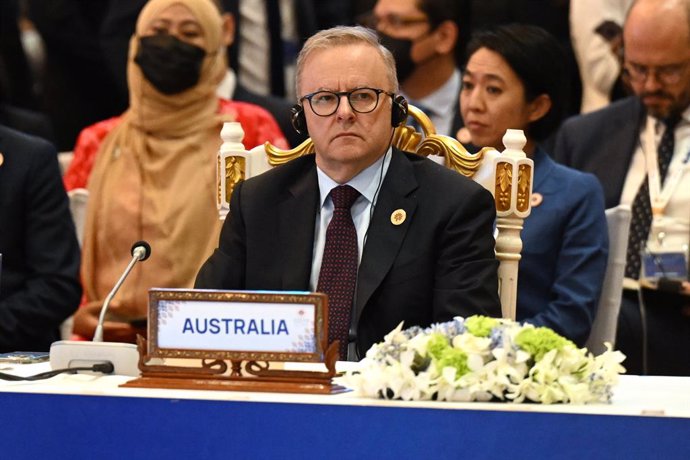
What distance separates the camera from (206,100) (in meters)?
5.34

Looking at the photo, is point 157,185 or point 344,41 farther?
point 157,185

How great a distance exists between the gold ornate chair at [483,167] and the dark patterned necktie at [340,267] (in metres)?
0.38

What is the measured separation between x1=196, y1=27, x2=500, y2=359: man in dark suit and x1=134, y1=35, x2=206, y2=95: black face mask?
1.93 m

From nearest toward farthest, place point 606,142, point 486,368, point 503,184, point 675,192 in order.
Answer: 1. point 486,368
2. point 503,184
3. point 675,192
4. point 606,142

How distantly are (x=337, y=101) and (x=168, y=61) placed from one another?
6.97 ft

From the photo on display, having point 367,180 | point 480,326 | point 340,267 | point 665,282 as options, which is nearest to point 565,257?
point 665,282

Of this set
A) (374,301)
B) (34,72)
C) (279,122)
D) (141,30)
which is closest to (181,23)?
(141,30)

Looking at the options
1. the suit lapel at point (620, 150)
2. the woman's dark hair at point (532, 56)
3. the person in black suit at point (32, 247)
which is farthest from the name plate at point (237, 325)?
the suit lapel at point (620, 150)

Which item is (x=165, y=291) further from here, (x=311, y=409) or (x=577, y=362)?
(x=577, y=362)

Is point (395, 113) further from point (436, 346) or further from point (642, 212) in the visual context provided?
point (642, 212)

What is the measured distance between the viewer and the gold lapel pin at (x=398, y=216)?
3236 mm

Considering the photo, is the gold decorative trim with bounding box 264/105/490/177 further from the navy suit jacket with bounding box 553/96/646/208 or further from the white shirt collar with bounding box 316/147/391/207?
the navy suit jacket with bounding box 553/96/646/208

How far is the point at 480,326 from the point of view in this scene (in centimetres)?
236

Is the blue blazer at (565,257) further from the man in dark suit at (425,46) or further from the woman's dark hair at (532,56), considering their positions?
the man in dark suit at (425,46)
